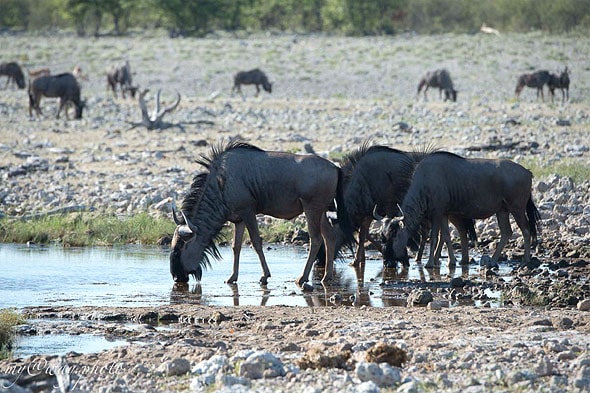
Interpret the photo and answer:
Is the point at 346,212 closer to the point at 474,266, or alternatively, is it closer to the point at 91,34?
the point at 474,266

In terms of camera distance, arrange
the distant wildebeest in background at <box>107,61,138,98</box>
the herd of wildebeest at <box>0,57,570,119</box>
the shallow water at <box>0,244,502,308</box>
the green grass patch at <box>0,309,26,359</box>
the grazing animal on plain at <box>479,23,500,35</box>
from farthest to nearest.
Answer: the grazing animal on plain at <box>479,23,500,35</box>, the distant wildebeest in background at <box>107,61,138,98</box>, the herd of wildebeest at <box>0,57,570,119</box>, the shallow water at <box>0,244,502,308</box>, the green grass patch at <box>0,309,26,359</box>

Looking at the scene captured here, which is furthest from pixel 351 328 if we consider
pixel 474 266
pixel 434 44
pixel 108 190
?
pixel 434 44

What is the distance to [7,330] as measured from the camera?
320 inches

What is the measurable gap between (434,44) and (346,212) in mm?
36940

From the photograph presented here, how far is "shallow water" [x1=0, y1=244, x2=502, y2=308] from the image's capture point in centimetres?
1036

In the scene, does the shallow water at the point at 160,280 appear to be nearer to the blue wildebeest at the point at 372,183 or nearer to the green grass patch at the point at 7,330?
the blue wildebeest at the point at 372,183

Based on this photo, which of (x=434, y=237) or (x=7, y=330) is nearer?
(x=7, y=330)

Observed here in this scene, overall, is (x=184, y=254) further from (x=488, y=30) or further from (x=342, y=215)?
(x=488, y=30)

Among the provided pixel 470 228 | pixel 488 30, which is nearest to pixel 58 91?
pixel 470 228

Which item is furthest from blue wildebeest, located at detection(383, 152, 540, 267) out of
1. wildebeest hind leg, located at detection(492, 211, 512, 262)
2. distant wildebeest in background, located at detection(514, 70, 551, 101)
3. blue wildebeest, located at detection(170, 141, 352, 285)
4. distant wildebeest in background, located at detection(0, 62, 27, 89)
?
distant wildebeest in background, located at detection(0, 62, 27, 89)

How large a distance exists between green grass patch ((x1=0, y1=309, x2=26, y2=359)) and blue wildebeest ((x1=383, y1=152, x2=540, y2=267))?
16.1 ft

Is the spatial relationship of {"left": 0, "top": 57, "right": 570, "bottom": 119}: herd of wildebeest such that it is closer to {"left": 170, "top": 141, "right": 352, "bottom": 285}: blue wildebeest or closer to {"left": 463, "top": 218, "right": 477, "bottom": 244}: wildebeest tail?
{"left": 463, "top": 218, "right": 477, "bottom": 244}: wildebeest tail

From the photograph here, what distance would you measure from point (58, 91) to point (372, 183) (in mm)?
17088

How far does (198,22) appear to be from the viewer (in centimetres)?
5819
